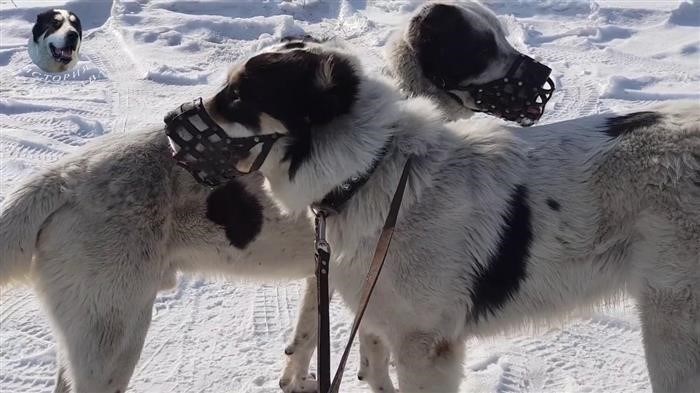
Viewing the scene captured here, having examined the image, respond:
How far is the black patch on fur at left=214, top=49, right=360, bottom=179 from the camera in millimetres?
2676

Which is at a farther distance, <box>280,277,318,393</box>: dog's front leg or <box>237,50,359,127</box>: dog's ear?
<box>280,277,318,393</box>: dog's front leg

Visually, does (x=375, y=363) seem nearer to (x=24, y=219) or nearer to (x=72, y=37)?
(x=24, y=219)

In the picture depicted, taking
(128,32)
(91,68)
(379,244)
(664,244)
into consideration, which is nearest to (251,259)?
(379,244)

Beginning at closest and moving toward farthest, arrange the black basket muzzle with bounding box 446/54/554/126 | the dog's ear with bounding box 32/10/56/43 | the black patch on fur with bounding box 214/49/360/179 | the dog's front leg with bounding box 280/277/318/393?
1. the black patch on fur with bounding box 214/49/360/179
2. the black basket muzzle with bounding box 446/54/554/126
3. the dog's front leg with bounding box 280/277/318/393
4. the dog's ear with bounding box 32/10/56/43

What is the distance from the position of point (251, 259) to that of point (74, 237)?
786 millimetres

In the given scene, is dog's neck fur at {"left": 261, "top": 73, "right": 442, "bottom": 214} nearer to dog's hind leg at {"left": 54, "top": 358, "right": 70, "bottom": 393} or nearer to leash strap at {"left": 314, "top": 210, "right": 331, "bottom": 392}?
leash strap at {"left": 314, "top": 210, "right": 331, "bottom": 392}

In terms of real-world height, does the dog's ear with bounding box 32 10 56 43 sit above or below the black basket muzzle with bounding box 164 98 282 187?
below

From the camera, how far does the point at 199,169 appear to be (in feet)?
9.11

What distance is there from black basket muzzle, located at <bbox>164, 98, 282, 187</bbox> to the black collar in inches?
11.3

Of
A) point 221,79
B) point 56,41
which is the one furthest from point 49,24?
point 221,79

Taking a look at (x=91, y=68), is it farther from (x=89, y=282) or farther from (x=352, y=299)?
(x=352, y=299)

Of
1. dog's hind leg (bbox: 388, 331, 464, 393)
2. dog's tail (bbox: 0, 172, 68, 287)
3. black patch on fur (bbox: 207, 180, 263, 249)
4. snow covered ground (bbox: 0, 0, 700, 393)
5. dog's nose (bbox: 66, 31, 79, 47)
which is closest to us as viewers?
dog's hind leg (bbox: 388, 331, 464, 393)

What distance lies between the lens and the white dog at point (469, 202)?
2701mm

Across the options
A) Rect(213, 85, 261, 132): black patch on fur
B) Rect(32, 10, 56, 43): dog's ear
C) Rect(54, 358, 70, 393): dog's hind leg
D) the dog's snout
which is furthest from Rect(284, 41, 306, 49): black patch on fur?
Rect(32, 10, 56, 43): dog's ear
